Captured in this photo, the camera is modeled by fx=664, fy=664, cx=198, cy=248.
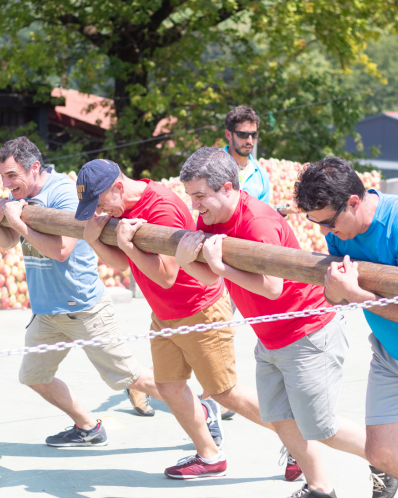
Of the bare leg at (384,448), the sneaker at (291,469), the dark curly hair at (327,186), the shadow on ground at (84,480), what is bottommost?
the shadow on ground at (84,480)

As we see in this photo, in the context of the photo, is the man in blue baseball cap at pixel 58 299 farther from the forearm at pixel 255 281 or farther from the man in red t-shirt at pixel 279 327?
the forearm at pixel 255 281

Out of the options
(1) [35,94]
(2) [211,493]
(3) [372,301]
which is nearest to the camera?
(3) [372,301]

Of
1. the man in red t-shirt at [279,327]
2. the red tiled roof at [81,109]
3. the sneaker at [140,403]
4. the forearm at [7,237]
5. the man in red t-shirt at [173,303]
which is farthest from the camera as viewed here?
the red tiled roof at [81,109]

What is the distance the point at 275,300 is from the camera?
10.5ft

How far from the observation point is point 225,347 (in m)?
3.80

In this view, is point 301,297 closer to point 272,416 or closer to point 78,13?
point 272,416

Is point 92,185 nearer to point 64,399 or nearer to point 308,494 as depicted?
point 64,399

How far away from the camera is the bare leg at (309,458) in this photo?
3.34m

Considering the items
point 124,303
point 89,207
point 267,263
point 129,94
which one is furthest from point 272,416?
point 129,94

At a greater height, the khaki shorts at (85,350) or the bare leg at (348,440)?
the khaki shorts at (85,350)

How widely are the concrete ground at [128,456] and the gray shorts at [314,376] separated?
678mm

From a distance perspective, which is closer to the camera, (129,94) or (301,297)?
(301,297)

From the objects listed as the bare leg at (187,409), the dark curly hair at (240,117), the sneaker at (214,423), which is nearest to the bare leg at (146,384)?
the sneaker at (214,423)

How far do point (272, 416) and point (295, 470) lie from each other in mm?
627
